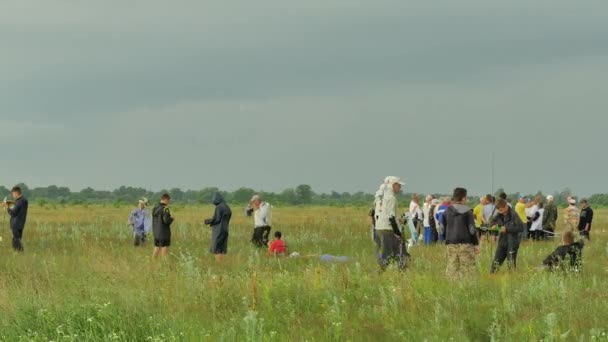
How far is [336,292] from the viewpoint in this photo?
420 inches

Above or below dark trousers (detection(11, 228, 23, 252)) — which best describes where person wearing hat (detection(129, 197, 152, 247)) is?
above

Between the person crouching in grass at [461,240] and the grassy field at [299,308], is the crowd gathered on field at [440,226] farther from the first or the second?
the grassy field at [299,308]

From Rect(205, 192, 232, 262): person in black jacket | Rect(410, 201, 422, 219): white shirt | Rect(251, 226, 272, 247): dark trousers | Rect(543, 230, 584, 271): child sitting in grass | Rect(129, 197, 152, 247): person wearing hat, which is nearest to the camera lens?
Rect(543, 230, 584, 271): child sitting in grass

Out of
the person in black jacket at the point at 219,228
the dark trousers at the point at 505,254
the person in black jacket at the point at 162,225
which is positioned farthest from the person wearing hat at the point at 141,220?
the dark trousers at the point at 505,254

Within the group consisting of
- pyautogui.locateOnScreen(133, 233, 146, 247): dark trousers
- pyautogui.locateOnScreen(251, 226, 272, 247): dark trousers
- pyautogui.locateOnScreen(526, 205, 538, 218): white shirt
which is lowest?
pyautogui.locateOnScreen(133, 233, 146, 247): dark trousers

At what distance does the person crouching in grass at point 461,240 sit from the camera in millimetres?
12852

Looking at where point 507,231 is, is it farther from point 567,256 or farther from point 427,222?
point 427,222

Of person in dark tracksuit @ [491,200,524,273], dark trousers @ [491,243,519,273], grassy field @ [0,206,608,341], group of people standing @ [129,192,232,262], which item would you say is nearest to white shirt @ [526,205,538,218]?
dark trousers @ [491,243,519,273]

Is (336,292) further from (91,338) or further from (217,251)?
(217,251)

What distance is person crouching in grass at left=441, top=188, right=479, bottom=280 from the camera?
506 inches

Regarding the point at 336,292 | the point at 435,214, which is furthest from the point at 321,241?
the point at 336,292

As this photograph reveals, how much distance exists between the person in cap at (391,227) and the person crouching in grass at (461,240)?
1.27m

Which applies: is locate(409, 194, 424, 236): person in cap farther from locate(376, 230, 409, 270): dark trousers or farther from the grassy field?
the grassy field

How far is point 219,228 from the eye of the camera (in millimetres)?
18188
